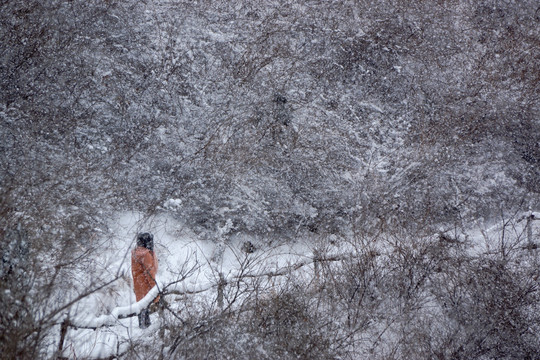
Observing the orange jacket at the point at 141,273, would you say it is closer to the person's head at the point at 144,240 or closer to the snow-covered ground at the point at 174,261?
the person's head at the point at 144,240

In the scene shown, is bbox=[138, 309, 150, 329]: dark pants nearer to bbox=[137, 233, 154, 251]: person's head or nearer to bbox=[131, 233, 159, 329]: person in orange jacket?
bbox=[131, 233, 159, 329]: person in orange jacket

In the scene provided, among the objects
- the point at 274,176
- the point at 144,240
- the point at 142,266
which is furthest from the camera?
the point at 274,176

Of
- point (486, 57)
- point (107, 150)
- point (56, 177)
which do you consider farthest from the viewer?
point (486, 57)

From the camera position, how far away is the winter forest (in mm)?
4730

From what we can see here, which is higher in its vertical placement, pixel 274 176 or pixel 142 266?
pixel 274 176

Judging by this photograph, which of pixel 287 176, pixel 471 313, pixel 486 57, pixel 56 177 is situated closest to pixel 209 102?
pixel 287 176

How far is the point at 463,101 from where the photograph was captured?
33.4 ft

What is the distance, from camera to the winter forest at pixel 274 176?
473cm

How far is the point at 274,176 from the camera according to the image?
27.7 ft

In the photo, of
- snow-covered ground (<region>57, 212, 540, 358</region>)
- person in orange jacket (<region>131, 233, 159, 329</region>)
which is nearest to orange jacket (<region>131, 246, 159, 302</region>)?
person in orange jacket (<region>131, 233, 159, 329</region>)

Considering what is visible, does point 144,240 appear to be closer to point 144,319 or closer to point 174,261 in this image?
point 144,319

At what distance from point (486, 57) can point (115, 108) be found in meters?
9.58

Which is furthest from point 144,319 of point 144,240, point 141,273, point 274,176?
point 274,176

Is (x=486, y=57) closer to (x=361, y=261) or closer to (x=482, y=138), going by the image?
(x=482, y=138)
